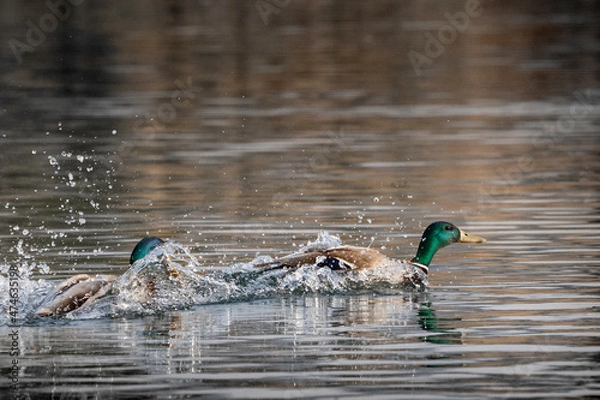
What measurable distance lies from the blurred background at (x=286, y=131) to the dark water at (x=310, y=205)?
2.7 inches

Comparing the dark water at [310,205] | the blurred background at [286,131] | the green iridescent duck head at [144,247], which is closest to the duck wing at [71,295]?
the dark water at [310,205]

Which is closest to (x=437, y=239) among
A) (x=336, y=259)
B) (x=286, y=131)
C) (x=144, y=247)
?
(x=336, y=259)

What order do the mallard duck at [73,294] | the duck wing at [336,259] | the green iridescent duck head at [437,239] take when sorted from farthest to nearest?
the green iridescent duck head at [437,239] < the duck wing at [336,259] < the mallard duck at [73,294]

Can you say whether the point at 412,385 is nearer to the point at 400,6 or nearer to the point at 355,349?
the point at 355,349

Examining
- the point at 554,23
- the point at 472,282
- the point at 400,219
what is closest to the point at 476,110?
the point at 400,219

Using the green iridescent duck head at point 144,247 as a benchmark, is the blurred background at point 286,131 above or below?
above

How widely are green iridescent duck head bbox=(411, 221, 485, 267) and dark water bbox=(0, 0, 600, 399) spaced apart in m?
0.23

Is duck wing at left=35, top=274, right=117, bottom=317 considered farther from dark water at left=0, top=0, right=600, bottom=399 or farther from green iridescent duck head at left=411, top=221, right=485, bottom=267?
green iridescent duck head at left=411, top=221, right=485, bottom=267

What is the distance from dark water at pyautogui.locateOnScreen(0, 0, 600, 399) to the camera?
33.5 ft

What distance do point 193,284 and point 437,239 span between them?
2.50 metres

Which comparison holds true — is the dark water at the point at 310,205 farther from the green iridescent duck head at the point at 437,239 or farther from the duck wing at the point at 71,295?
the green iridescent duck head at the point at 437,239

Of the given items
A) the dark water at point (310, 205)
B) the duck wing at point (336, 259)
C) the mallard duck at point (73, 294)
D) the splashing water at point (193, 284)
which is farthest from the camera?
the duck wing at point (336, 259)

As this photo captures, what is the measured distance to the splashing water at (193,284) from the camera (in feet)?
39.6

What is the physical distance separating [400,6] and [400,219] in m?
40.8
